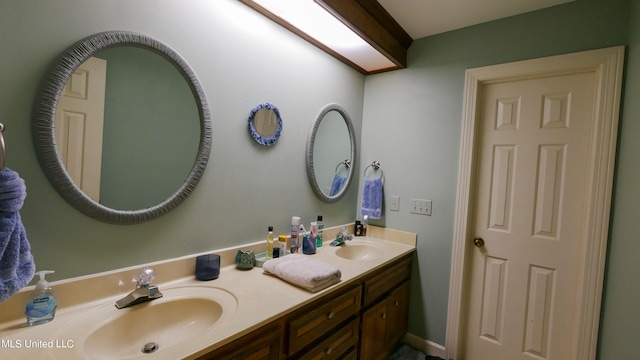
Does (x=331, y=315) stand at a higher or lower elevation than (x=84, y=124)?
lower

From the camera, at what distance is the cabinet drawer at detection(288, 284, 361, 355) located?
1106 millimetres

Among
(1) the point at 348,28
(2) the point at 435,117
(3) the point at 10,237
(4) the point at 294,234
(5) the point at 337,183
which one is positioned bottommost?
(4) the point at 294,234

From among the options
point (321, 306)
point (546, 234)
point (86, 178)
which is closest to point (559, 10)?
point (546, 234)

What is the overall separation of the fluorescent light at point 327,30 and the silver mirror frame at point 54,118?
2.13ft

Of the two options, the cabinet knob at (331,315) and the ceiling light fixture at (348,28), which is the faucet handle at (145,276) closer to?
the cabinet knob at (331,315)

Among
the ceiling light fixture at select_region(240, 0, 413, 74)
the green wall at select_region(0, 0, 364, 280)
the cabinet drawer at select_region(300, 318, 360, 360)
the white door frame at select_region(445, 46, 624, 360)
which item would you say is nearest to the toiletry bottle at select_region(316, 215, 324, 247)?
the green wall at select_region(0, 0, 364, 280)

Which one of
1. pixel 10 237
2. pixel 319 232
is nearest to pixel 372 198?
pixel 319 232

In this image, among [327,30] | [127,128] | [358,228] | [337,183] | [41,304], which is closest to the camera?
[41,304]

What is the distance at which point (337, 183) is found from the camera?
2.17 metres

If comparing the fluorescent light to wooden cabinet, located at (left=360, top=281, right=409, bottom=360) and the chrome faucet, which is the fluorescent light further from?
wooden cabinet, located at (left=360, top=281, right=409, bottom=360)

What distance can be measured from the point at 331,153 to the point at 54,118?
1536 mm

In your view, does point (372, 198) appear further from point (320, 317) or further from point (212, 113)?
point (212, 113)

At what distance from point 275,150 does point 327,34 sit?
2.74ft

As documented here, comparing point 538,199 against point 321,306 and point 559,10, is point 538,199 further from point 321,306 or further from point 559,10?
point 321,306
